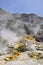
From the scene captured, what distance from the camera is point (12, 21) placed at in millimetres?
49781

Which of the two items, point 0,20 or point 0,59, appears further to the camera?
point 0,20

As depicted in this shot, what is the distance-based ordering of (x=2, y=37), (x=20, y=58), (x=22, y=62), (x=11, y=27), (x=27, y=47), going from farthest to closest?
(x=11, y=27) → (x=2, y=37) → (x=27, y=47) → (x=20, y=58) → (x=22, y=62)

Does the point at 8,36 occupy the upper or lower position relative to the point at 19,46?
upper

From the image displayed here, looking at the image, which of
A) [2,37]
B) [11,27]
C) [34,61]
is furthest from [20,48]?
[11,27]

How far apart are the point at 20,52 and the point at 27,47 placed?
1.56 meters

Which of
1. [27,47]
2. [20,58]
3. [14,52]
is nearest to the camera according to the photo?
[20,58]

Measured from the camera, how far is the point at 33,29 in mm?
47469

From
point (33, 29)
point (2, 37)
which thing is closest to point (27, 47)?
point (2, 37)

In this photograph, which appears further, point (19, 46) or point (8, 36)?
point (8, 36)

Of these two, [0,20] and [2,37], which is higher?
[0,20]

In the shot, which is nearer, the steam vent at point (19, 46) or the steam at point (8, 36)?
the steam vent at point (19, 46)

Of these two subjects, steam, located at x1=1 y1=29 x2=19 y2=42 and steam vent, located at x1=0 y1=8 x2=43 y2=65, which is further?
steam, located at x1=1 y1=29 x2=19 y2=42

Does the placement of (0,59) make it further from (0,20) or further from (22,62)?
(0,20)

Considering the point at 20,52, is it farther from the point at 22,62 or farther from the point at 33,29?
the point at 33,29
